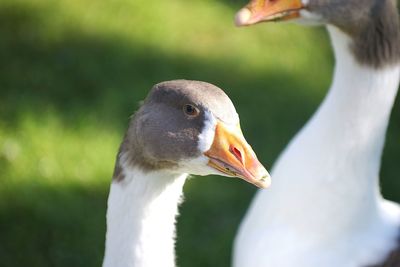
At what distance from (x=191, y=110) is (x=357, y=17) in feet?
2.91

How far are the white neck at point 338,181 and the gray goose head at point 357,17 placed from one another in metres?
0.04

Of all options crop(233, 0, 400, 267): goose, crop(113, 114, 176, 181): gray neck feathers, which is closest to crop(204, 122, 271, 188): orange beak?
crop(113, 114, 176, 181): gray neck feathers

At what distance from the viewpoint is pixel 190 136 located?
6.66ft

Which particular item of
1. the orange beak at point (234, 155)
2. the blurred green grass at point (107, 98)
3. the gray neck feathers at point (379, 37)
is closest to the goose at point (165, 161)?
the orange beak at point (234, 155)

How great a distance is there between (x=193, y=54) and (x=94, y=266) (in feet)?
6.05

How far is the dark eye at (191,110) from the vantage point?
2003 mm

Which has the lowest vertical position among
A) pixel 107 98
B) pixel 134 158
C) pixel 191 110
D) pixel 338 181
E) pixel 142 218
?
pixel 107 98

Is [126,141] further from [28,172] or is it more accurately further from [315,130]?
[28,172]

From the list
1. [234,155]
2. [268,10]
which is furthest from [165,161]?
[268,10]

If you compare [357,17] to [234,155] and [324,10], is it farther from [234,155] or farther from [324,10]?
[234,155]

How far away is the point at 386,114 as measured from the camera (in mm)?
2768

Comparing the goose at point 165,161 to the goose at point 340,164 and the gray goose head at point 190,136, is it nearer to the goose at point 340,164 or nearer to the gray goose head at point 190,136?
the gray goose head at point 190,136

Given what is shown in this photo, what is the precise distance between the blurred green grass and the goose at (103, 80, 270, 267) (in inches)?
59.4

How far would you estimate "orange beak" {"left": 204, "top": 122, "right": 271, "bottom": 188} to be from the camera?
198 cm
